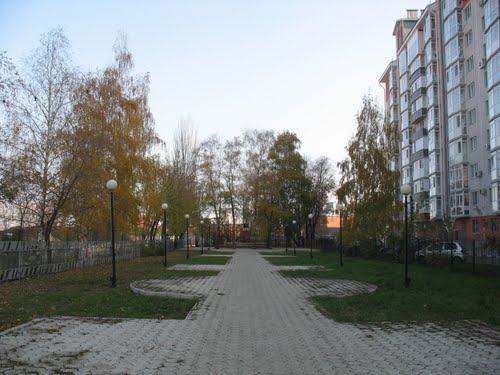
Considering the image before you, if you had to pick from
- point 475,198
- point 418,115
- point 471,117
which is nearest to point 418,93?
point 418,115

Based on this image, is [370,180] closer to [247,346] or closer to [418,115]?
[418,115]

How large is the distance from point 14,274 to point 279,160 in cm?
4735

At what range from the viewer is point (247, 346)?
22.8 ft

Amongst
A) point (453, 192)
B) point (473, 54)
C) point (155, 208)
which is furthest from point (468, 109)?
point (155, 208)

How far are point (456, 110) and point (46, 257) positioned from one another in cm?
3768

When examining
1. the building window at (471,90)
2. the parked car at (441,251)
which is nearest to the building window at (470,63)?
the building window at (471,90)

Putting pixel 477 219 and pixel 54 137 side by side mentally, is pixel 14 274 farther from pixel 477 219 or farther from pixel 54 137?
pixel 477 219

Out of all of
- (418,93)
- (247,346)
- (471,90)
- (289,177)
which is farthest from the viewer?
(289,177)

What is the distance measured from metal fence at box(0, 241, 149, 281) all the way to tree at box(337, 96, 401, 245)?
1689 centimetres

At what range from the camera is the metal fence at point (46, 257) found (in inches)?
655

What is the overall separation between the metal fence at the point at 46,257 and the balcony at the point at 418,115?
37338mm

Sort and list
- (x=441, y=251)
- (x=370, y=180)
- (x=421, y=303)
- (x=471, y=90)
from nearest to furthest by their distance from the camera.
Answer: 1. (x=421, y=303)
2. (x=441, y=251)
3. (x=370, y=180)
4. (x=471, y=90)

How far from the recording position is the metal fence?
16625 mm

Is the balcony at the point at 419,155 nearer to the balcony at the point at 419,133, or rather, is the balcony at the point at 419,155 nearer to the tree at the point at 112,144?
the balcony at the point at 419,133
